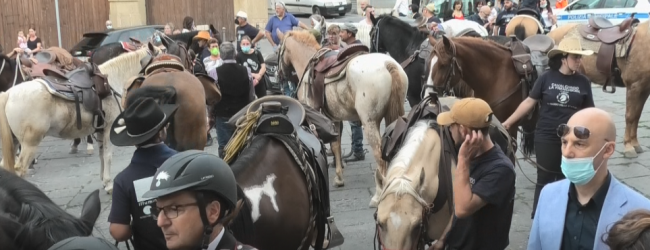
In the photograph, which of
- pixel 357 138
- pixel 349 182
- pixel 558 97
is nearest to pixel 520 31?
pixel 357 138

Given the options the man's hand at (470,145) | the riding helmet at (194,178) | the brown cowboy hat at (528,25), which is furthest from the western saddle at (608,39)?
the riding helmet at (194,178)

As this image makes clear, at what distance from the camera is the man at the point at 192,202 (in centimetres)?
216


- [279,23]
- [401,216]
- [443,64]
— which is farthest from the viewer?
[279,23]

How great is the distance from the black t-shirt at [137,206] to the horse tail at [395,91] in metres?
3.98

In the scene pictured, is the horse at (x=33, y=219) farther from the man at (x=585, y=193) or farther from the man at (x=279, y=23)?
the man at (x=279, y=23)

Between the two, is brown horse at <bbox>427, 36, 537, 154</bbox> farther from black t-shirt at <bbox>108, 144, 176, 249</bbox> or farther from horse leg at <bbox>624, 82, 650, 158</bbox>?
black t-shirt at <bbox>108, 144, 176, 249</bbox>

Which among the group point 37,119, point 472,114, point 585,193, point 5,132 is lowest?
point 5,132

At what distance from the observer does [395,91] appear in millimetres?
6941

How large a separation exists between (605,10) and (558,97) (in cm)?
1209

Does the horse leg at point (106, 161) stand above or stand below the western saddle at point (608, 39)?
below

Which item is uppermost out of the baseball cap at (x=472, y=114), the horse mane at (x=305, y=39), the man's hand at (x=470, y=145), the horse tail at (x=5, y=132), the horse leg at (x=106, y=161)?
the baseball cap at (x=472, y=114)

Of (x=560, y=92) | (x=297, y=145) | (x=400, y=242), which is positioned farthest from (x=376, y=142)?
(x=400, y=242)

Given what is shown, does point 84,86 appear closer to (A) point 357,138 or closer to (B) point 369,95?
(B) point 369,95

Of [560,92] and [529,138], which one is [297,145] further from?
[529,138]
